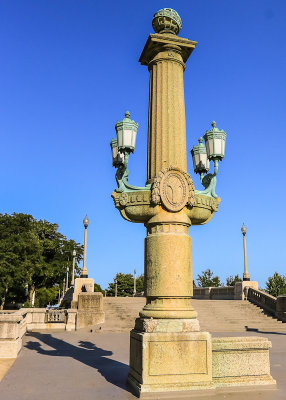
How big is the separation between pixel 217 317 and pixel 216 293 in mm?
10578

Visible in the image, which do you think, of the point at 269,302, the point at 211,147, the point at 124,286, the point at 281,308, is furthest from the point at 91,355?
the point at 124,286

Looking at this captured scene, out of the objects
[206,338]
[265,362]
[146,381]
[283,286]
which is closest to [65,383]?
[146,381]

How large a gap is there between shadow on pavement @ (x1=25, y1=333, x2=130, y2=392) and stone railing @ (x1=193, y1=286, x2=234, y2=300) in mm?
16906

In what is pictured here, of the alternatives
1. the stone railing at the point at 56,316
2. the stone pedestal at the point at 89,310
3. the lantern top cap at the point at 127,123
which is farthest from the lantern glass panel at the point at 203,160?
the stone railing at the point at 56,316

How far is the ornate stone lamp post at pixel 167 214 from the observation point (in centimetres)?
586

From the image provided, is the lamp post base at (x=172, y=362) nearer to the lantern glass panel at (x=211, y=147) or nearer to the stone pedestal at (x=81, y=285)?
the lantern glass panel at (x=211, y=147)

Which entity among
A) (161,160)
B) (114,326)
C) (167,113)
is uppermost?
(167,113)

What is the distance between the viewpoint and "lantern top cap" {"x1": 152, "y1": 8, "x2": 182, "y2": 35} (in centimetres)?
793

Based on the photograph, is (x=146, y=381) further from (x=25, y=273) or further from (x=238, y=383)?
(x=25, y=273)

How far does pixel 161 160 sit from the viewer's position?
7.14 m

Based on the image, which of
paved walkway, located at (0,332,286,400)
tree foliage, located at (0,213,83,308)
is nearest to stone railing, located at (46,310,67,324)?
paved walkway, located at (0,332,286,400)

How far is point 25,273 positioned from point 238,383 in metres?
38.4

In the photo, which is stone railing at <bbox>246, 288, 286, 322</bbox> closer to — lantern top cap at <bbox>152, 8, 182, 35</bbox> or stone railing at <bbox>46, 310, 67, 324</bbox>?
stone railing at <bbox>46, 310, 67, 324</bbox>

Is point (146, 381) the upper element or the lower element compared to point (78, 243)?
lower
